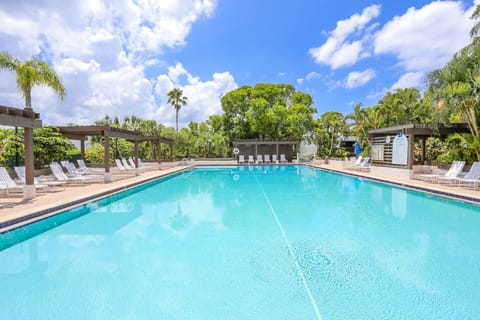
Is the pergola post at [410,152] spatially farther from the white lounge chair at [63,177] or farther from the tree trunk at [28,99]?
the tree trunk at [28,99]

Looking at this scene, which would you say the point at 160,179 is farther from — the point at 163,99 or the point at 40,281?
the point at 163,99

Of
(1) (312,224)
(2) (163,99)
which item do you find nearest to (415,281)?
(1) (312,224)

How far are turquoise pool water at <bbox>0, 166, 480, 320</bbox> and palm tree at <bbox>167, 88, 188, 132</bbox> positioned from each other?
27.1 meters

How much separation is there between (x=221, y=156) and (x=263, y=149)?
437cm

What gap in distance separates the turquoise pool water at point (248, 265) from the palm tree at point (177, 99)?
1068 inches

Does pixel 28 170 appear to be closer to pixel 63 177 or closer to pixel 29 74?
pixel 63 177

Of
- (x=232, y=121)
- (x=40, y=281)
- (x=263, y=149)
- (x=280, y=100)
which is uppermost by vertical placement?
(x=280, y=100)

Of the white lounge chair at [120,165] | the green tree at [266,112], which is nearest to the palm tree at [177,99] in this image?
the green tree at [266,112]

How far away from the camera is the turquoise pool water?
2.96m

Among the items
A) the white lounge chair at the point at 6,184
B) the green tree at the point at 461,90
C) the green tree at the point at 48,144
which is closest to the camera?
the white lounge chair at the point at 6,184

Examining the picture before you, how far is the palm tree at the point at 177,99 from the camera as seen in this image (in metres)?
32.8

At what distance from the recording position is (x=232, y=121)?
30328 mm

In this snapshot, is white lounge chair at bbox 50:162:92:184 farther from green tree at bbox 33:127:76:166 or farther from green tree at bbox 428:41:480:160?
green tree at bbox 428:41:480:160

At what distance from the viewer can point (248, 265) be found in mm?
3996
